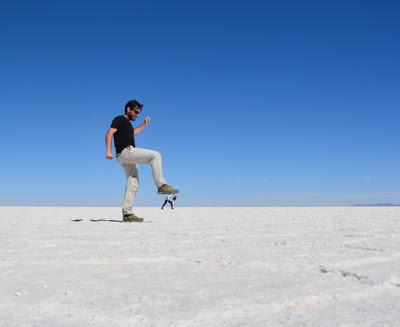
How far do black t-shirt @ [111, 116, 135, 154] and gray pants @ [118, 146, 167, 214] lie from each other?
0.27 feet

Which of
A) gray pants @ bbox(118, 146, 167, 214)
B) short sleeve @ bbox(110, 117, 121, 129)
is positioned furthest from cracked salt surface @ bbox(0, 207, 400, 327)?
short sleeve @ bbox(110, 117, 121, 129)

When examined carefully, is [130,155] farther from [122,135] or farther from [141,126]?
[141,126]

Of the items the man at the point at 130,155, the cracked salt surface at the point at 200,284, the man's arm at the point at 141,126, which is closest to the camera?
the cracked salt surface at the point at 200,284

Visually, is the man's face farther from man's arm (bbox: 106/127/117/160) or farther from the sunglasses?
man's arm (bbox: 106/127/117/160)

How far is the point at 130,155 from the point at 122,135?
12.2 inches

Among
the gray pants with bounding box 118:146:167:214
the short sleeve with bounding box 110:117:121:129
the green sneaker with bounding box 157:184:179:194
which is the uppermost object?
the short sleeve with bounding box 110:117:121:129

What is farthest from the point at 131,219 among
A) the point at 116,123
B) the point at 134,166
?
the point at 116,123

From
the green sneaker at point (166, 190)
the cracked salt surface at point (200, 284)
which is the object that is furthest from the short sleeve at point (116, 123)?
the cracked salt surface at point (200, 284)

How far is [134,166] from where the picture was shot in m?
6.89

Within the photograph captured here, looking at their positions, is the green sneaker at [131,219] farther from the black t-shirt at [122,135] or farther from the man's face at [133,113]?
the man's face at [133,113]

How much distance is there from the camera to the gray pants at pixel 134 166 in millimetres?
6402

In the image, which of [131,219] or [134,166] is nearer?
[131,219]

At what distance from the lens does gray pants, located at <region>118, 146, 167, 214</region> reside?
6.40 metres

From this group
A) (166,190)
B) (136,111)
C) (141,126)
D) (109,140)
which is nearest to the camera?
(166,190)
